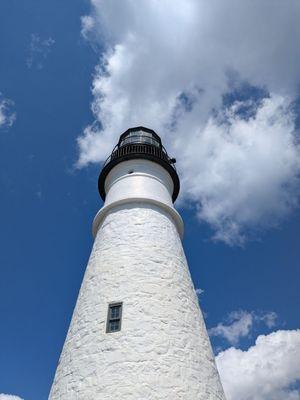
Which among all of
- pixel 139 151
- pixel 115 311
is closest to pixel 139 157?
pixel 139 151

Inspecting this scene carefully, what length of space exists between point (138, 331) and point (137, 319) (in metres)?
0.36

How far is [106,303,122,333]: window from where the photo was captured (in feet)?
31.5

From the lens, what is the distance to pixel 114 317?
32.3ft

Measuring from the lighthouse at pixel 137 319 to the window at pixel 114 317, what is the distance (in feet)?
0.09

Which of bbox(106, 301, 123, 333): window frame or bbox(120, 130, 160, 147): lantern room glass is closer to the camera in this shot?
bbox(106, 301, 123, 333): window frame

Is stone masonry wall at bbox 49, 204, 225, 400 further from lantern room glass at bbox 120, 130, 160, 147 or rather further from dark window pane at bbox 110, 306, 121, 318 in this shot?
lantern room glass at bbox 120, 130, 160, 147

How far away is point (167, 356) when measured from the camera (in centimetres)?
901

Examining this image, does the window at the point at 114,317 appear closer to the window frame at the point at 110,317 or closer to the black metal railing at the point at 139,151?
the window frame at the point at 110,317

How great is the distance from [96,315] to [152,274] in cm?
212

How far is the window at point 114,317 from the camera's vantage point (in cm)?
960

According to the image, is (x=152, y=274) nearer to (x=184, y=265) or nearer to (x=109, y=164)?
(x=184, y=265)

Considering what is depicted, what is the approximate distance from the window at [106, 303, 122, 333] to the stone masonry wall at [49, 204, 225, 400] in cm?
14

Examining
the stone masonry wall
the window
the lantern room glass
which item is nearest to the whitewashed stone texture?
the stone masonry wall

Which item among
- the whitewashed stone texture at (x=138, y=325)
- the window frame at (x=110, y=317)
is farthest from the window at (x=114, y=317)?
the whitewashed stone texture at (x=138, y=325)
